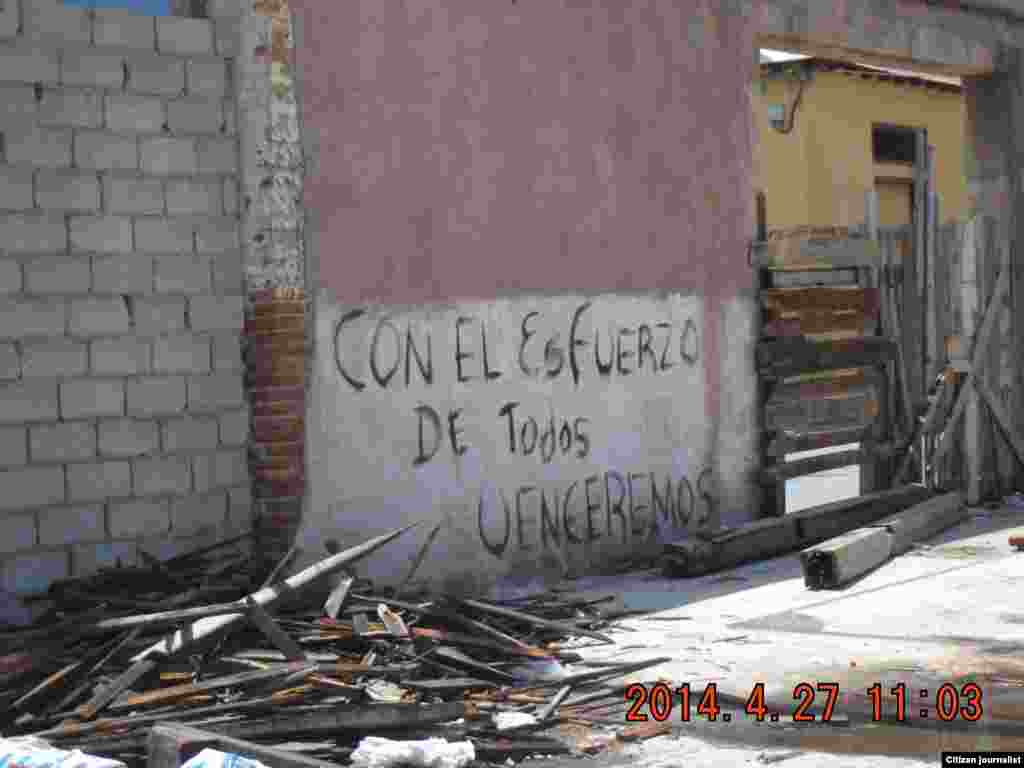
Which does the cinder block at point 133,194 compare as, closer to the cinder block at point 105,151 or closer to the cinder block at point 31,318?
the cinder block at point 105,151

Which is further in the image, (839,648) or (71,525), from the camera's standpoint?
(71,525)

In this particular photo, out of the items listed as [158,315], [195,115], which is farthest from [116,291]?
[195,115]

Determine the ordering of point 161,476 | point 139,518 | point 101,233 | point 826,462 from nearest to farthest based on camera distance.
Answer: point 101,233 < point 139,518 < point 161,476 < point 826,462

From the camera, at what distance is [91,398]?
8359 millimetres

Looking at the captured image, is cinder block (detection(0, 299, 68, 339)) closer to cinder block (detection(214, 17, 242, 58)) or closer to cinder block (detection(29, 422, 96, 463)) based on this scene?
cinder block (detection(29, 422, 96, 463))

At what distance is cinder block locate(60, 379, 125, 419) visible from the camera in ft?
27.1

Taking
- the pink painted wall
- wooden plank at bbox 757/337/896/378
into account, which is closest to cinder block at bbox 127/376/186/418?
the pink painted wall

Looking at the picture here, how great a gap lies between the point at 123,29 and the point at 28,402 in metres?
2.03

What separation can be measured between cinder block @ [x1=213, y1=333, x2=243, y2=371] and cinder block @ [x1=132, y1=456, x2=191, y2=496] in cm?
57

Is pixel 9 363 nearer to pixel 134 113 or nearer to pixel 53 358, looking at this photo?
pixel 53 358

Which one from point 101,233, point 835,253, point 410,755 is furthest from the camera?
point 835,253

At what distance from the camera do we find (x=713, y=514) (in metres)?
12.2

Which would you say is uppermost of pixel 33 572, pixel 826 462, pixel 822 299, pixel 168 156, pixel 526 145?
pixel 526 145

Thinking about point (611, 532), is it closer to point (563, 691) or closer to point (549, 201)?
point (549, 201)
